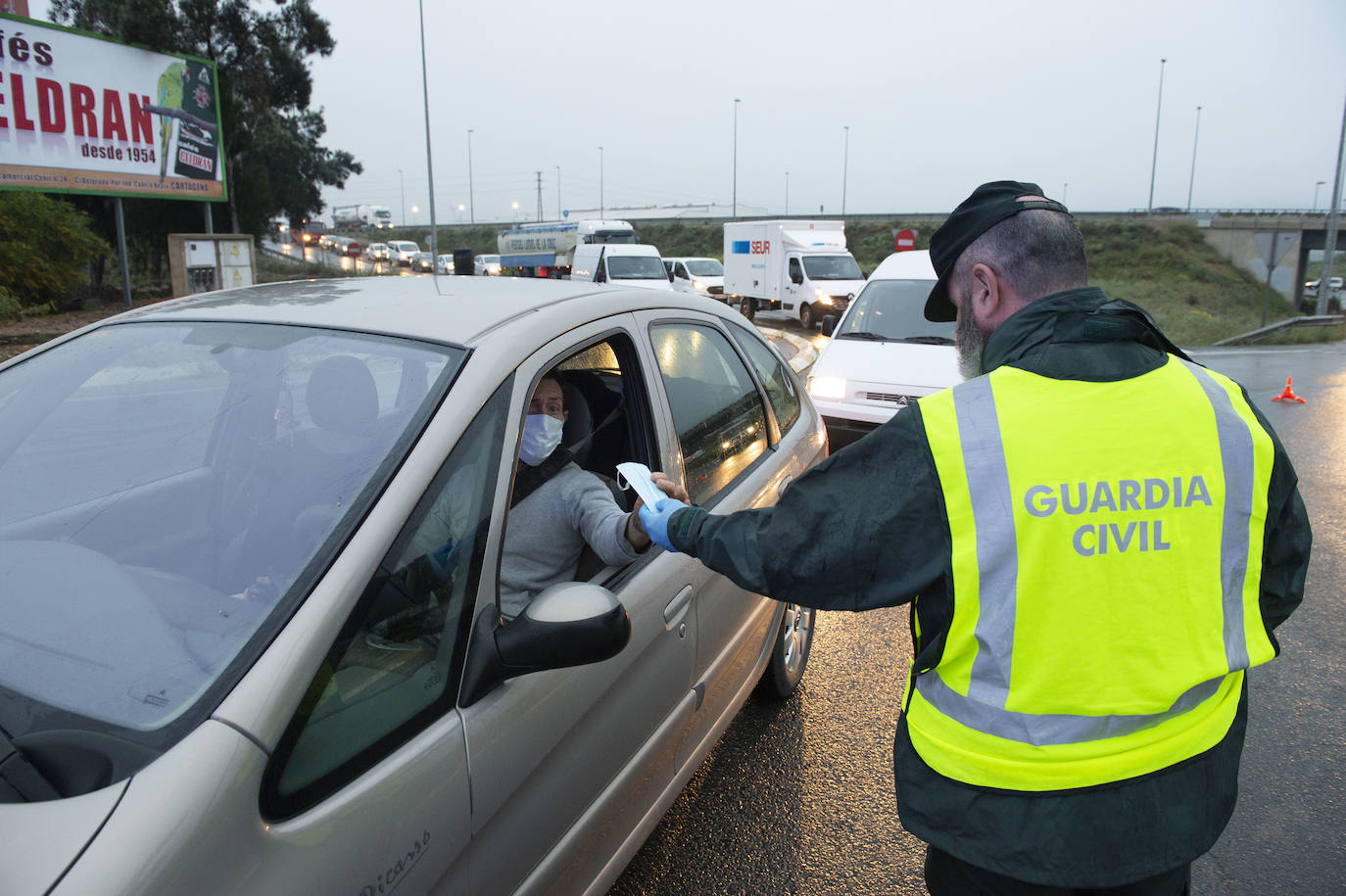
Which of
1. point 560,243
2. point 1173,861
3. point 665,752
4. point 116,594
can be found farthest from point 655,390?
point 560,243

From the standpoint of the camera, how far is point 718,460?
286 centimetres

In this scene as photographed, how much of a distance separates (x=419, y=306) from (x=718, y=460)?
112cm

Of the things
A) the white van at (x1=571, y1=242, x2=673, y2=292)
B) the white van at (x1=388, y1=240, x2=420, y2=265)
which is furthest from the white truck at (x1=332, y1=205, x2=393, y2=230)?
the white van at (x1=571, y1=242, x2=673, y2=292)

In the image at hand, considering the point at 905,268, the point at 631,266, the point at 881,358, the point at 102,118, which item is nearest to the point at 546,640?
the point at 881,358

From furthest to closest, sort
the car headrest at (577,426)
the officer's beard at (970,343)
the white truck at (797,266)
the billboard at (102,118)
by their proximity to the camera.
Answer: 1. the white truck at (797,266)
2. the billboard at (102,118)
3. the car headrest at (577,426)
4. the officer's beard at (970,343)

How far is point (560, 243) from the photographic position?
36.1 meters

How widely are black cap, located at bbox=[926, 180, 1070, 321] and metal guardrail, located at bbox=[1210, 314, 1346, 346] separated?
22343 millimetres

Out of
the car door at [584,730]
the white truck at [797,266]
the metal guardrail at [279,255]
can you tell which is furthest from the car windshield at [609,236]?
the car door at [584,730]

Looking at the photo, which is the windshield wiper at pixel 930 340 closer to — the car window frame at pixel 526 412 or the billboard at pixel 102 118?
the car window frame at pixel 526 412

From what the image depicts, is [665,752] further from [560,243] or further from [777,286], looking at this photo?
[560,243]

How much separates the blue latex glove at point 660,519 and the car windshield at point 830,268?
20981mm

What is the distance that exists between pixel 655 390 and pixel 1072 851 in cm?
157

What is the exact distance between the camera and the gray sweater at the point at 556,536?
86.1 inches

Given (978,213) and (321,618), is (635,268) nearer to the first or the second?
(978,213)
